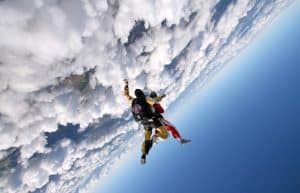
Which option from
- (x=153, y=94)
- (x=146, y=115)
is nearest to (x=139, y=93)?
(x=153, y=94)

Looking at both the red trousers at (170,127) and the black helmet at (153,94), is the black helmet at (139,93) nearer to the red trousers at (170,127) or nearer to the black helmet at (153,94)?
the black helmet at (153,94)

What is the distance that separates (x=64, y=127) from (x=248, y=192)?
320 feet

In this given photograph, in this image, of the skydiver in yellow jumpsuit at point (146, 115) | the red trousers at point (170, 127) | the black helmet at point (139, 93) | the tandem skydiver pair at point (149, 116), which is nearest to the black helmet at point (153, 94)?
the tandem skydiver pair at point (149, 116)

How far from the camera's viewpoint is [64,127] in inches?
Result: 6550

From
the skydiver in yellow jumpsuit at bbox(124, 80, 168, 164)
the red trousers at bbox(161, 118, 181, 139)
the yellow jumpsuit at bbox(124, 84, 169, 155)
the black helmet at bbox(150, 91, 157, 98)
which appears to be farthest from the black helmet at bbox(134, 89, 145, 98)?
the red trousers at bbox(161, 118, 181, 139)

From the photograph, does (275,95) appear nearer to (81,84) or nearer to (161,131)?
(81,84)

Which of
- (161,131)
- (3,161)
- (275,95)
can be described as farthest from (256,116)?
(161,131)

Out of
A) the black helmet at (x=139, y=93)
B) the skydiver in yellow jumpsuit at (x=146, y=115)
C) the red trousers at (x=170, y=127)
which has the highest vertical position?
the black helmet at (x=139, y=93)

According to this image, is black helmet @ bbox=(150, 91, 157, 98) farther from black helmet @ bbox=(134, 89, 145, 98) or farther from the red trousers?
the red trousers

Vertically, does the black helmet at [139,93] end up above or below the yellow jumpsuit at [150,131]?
above

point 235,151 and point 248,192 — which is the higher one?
point 235,151

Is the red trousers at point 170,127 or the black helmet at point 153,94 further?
the red trousers at point 170,127

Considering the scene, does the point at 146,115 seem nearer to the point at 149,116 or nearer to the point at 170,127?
the point at 149,116

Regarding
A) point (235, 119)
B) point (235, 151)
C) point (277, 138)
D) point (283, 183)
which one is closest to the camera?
point (283, 183)
